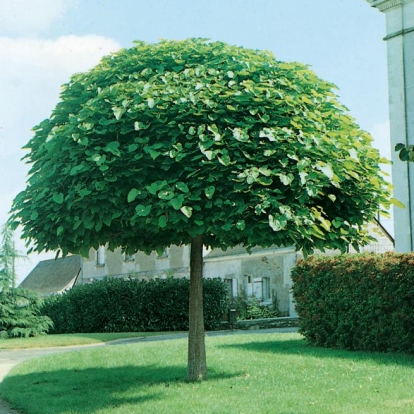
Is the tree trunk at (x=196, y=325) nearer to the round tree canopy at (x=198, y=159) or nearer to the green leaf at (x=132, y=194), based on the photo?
the round tree canopy at (x=198, y=159)

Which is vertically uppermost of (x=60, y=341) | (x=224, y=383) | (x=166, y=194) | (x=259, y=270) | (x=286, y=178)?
(x=286, y=178)

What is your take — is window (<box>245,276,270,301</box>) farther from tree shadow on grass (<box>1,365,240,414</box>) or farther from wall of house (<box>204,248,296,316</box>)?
tree shadow on grass (<box>1,365,240,414</box>)

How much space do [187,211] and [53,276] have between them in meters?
50.5

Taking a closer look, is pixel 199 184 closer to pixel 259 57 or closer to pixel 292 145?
pixel 292 145

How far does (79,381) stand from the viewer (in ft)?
38.8

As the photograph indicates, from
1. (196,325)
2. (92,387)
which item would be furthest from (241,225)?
(92,387)

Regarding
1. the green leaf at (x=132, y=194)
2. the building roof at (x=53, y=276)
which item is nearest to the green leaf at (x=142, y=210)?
the green leaf at (x=132, y=194)

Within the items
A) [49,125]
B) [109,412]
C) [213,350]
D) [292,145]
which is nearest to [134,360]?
[213,350]

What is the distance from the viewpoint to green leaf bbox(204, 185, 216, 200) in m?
8.52

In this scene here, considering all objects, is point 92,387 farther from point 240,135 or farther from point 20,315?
point 20,315

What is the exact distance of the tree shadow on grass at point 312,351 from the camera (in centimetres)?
1230

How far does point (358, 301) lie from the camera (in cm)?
1411

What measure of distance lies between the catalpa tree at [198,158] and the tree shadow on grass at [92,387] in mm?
2212

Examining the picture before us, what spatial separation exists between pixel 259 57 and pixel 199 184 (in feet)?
8.75
